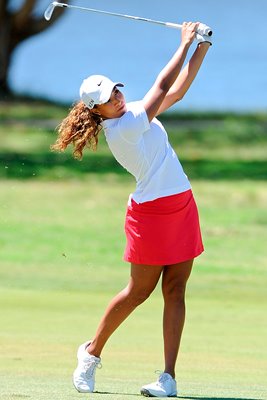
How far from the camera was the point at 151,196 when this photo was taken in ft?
20.6

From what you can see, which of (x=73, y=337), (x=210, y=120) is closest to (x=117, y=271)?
(x=73, y=337)

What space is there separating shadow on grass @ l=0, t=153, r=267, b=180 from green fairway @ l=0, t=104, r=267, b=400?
5cm

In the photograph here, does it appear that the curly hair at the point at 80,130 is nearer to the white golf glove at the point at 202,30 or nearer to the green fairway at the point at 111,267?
the white golf glove at the point at 202,30

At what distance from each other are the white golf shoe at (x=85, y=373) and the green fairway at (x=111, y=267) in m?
0.06

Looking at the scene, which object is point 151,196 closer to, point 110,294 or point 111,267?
point 110,294

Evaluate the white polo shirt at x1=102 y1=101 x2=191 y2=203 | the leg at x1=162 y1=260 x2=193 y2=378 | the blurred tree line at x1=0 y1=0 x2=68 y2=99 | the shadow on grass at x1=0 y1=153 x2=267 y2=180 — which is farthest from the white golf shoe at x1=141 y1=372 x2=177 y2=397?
the blurred tree line at x1=0 y1=0 x2=68 y2=99

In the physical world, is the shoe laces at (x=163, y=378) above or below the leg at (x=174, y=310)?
below

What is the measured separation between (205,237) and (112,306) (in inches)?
428

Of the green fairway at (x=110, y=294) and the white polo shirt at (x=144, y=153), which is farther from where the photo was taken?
the green fairway at (x=110, y=294)

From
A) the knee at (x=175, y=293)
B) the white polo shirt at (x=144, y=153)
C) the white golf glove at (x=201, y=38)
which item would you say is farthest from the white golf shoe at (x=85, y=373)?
the white golf glove at (x=201, y=38)

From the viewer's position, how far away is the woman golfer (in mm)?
6195

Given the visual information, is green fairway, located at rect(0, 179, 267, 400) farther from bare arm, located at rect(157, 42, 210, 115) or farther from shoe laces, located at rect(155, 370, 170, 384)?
bare arm, located at rect(157, 42, 210, 115)

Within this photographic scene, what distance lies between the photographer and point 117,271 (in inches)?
574

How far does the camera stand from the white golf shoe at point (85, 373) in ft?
20.5
